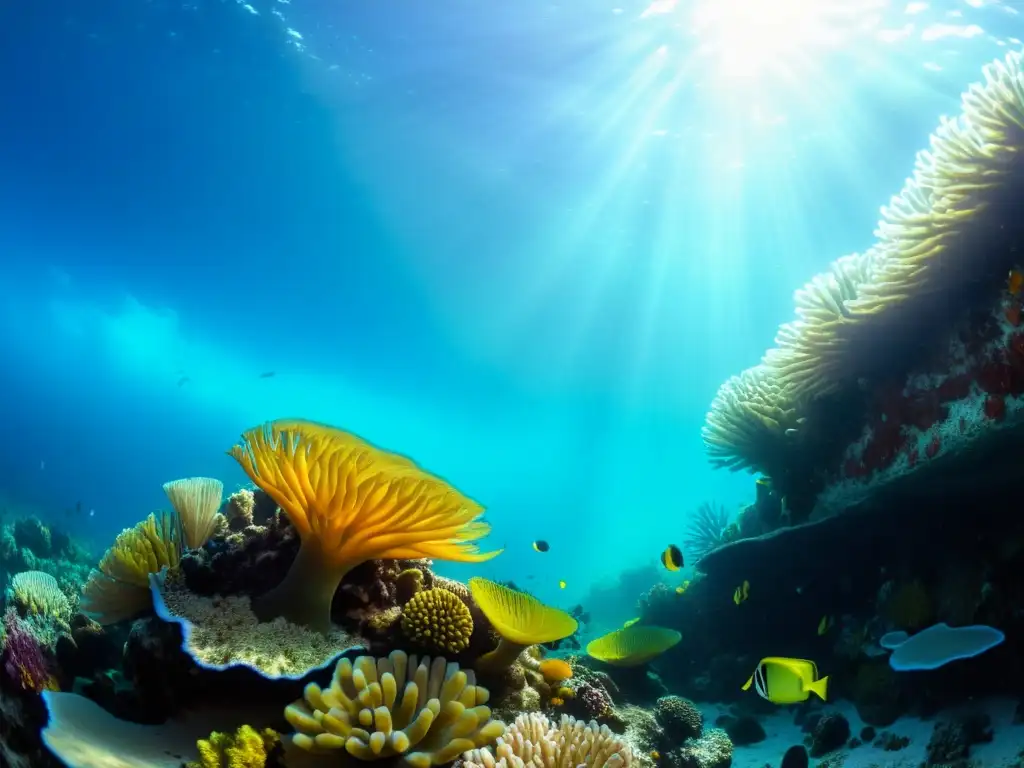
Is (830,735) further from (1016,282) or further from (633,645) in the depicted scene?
(1016,282)

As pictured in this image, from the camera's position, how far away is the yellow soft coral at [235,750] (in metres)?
2.54

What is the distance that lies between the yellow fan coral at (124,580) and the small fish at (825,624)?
247 inches

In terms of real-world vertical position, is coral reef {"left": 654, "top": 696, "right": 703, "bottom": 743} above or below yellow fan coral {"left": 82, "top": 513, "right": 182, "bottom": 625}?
above

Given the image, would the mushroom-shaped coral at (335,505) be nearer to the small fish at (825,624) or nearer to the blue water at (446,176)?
the blue water at (446,176)

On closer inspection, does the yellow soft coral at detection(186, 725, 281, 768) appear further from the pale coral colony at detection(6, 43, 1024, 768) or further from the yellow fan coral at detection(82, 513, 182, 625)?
the yellow fan coral at detection(82, 513, 182, 625)

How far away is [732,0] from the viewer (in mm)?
14023

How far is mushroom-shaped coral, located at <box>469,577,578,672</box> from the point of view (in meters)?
3.32

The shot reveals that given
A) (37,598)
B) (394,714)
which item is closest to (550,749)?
(394,714)

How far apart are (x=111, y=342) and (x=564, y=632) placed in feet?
173

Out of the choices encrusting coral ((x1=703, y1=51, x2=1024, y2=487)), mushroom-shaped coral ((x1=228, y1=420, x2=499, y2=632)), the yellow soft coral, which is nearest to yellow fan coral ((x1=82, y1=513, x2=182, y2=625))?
mushroom-shaped coral ((x1=228, y1=420, x2=499, y2=632))

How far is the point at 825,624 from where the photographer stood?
6.04 metres

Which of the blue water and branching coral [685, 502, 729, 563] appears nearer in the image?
the blue water

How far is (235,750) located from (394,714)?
0.73 m

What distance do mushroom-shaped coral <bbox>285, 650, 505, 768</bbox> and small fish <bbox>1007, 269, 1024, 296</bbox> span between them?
15.8ft
